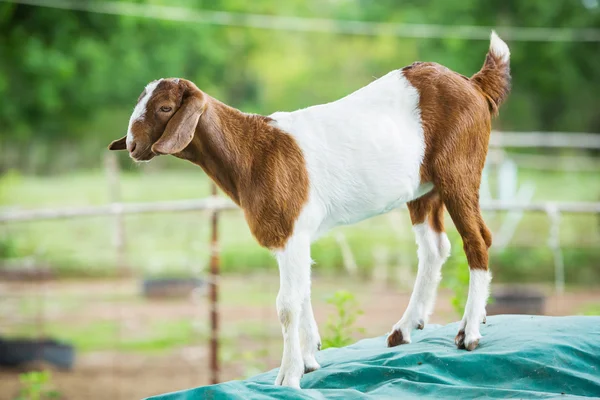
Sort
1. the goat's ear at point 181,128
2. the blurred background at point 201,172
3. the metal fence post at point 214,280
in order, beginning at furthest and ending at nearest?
the blurred background at point 201,172
the metal fence post at point 214,280
the goat's ear at point 181,128

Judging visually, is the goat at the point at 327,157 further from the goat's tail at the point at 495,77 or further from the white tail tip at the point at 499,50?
the white tail tip at the point at 499,50

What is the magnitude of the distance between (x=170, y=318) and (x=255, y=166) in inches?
347

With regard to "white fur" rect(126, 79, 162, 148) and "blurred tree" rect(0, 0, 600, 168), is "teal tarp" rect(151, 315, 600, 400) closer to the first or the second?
"white fur" rect(126, 79, 162, 148)

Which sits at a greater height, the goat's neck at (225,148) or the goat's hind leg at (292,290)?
the goat's neck at (225,148)

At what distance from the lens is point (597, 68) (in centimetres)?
Answer: 1764

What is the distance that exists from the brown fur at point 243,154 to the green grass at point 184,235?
965 cm

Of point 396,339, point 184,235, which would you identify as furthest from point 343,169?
point 184,235

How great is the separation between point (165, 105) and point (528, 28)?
1585cm

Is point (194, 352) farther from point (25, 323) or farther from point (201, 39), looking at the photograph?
point (201, 39)

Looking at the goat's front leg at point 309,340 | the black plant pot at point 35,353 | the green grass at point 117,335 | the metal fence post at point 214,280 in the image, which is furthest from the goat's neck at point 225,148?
the green grass at point 117,335

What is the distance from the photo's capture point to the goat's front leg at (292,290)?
2.88m

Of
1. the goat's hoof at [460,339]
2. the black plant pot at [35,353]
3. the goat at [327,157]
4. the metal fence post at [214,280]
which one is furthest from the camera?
the black plant pot at [35,353]

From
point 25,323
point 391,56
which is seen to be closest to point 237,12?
A: point 391,56

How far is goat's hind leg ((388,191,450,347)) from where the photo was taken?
3.29m
